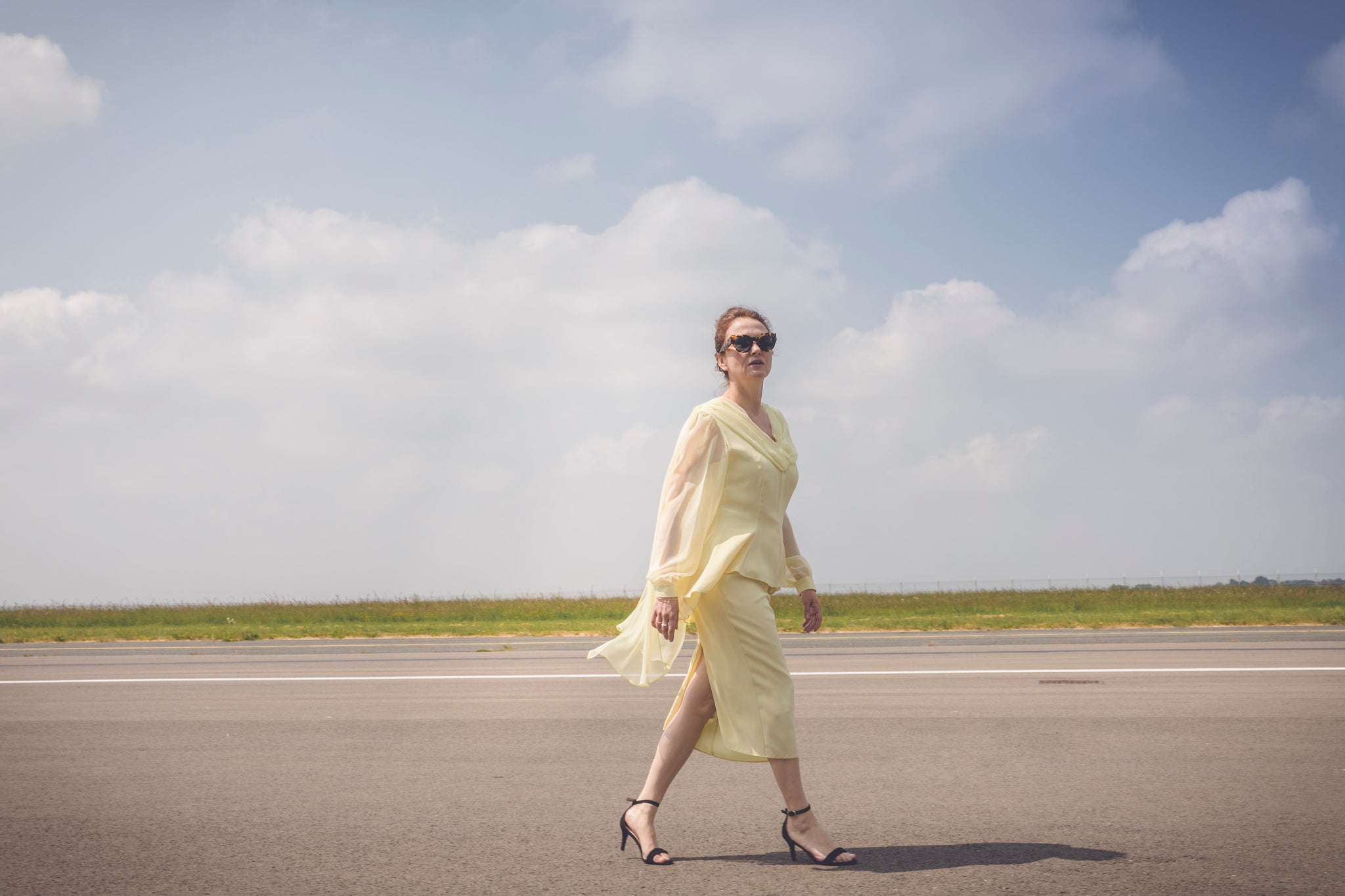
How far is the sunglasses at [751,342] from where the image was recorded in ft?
14.0

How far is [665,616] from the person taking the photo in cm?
397

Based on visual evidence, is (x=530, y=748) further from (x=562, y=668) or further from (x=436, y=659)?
(x=436, y=659)

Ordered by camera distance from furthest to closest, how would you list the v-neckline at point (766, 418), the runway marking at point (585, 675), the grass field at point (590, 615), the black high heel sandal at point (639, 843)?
the grass field at point (590, 615) < the runway marking at point (585, 675) < the v-neckline at point (766, 418) < the black high heel sandal at point (639, 843)


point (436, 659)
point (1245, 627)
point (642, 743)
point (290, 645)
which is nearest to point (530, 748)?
point (642, 743)

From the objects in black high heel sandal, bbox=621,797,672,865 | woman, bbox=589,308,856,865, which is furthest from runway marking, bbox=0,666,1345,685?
woman, bbox=589,308,856,865

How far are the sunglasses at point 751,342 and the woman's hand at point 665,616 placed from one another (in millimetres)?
1066

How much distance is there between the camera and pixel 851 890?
141 inches

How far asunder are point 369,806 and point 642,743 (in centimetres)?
215

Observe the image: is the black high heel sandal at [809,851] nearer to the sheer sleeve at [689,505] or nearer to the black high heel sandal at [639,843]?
the black high heel sandal at [639,843]

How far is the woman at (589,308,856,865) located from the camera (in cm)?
398

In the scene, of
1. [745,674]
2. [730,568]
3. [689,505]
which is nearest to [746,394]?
[689,505]

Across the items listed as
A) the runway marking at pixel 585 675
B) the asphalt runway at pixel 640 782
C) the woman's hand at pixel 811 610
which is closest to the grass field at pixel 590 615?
the runway marking at pixel 585 675

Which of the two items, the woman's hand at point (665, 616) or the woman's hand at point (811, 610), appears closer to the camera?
the woman's hand at point (665, 616)

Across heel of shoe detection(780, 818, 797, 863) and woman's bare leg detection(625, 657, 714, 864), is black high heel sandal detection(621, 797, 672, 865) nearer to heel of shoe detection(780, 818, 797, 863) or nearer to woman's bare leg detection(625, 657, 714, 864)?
woman's bare leg detection(625, 657, 714, 864)
